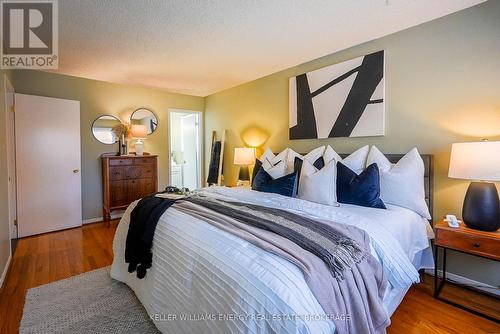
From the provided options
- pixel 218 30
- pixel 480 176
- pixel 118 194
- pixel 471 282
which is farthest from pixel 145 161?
pixel 471 282

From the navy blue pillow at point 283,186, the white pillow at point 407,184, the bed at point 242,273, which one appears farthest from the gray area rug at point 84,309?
the white pillow at point 407,184

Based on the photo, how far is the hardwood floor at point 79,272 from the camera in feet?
5.44

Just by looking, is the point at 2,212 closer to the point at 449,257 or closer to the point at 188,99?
the point at 188,99

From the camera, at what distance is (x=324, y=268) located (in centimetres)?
107

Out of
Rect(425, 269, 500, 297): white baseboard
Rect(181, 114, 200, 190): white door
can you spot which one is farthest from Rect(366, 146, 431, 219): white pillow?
Rect(181, 114, 200, 190): white door

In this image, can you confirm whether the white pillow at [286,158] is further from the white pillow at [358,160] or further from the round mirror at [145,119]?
the round mirror at [145,119]

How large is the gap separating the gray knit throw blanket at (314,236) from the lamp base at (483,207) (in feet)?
3.72

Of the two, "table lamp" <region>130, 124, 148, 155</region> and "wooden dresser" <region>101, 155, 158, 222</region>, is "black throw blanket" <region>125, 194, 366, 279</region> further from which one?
"table lamp" <region>130, 124, 148, 155</region>

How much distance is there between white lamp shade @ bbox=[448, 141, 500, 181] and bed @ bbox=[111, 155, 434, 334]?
429mm

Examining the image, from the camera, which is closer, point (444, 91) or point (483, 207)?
point (483, 207)

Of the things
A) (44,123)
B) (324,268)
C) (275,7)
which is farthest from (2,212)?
(275,7)

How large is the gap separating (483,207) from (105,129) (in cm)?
487

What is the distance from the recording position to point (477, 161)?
1691 millimetres

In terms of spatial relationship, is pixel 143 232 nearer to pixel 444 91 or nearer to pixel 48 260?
pixel 48 260
